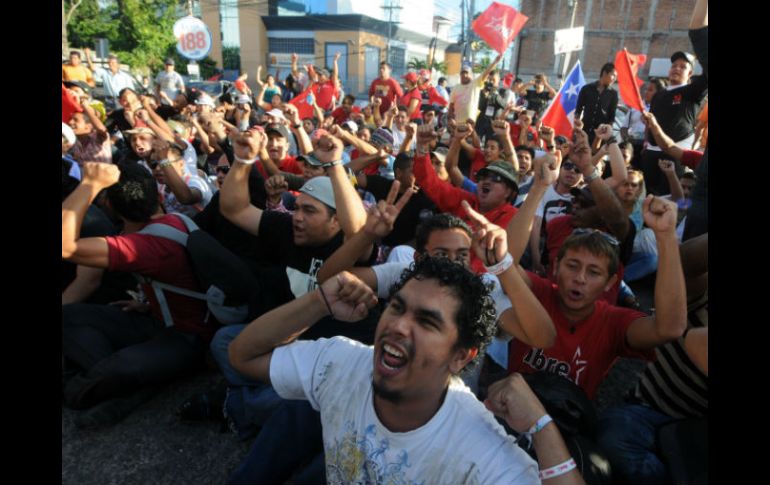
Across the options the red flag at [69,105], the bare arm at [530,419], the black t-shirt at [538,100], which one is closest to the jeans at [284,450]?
the bare arm at [530,419]

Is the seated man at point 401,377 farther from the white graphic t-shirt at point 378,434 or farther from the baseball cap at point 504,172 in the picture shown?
the baseball cap at point 504,172

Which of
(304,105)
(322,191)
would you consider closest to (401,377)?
(322,191)

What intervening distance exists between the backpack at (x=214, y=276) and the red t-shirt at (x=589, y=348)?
5.56 ft

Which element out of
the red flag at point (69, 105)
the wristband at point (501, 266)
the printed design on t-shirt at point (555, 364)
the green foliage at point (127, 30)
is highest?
the green foliage at point (127, 30)

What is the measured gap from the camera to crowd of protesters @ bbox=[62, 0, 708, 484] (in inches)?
63.3

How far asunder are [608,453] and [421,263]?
1188 mm

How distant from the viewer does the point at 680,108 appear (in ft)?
19.0

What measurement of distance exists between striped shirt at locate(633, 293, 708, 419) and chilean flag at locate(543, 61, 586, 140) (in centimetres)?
447

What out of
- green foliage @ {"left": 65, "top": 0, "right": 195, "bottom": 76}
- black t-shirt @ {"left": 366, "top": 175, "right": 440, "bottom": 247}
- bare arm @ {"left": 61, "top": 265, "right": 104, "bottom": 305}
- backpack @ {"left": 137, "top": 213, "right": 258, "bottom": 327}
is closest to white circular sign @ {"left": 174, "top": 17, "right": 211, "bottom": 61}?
black t-shirt @ {"left": 366, "top": 175, "right": 440, "bottom": 247}

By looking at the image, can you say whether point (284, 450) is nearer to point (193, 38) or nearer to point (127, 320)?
point (127, 320)

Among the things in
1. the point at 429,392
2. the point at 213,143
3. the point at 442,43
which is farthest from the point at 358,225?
the point at 442,43

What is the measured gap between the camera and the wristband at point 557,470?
4.49 feet

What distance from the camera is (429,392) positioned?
1614 millimetres
